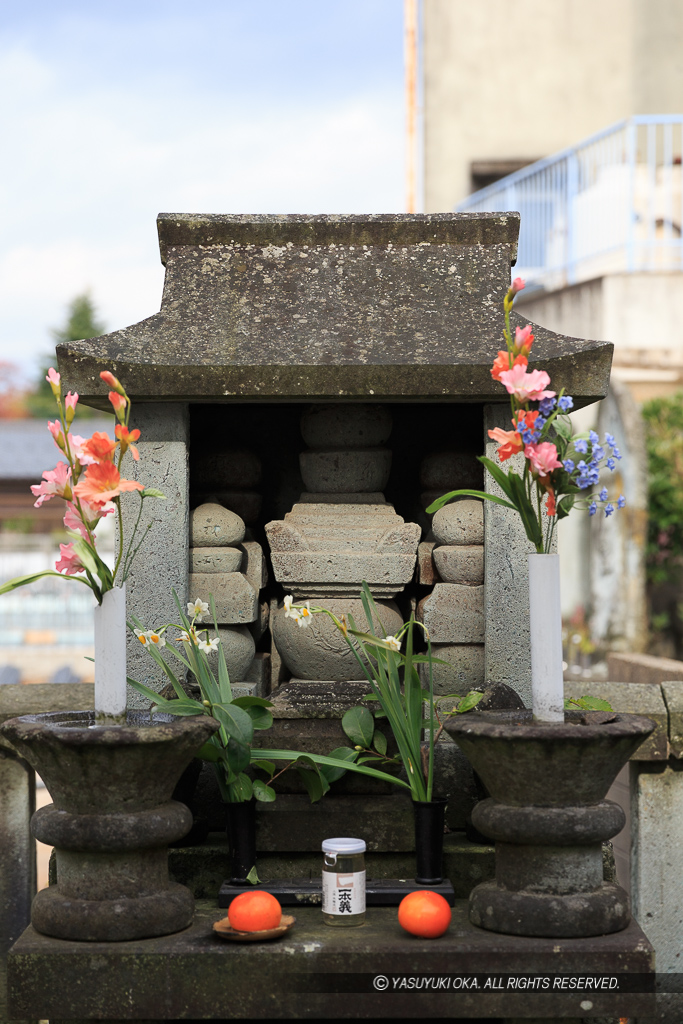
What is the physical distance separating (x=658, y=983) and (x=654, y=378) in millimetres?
6588

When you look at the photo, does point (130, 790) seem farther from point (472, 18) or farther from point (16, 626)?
point (472, 18)

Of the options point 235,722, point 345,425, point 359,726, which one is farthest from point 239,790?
point 345,425

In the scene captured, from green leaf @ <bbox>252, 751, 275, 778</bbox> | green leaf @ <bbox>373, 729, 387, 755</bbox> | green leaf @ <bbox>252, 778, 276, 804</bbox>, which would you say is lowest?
green leaf @ <bbox>252, 778, 276, 804</bbox>

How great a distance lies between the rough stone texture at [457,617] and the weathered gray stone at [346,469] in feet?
1.70

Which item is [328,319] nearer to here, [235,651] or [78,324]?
[235,651]

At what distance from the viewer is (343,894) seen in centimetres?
241

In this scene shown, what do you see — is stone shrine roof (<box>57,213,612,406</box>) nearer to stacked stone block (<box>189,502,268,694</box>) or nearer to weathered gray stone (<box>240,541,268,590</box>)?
stacked stone block (<box>189,502,268,694</box>)

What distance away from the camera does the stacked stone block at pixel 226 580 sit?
317 centimetres

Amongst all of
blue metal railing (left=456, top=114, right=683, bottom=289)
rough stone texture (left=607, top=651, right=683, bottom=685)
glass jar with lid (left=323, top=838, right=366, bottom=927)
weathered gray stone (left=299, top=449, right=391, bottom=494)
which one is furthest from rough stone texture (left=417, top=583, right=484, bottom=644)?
blue metal railing (left=456, top=114, right=683, bottom=289)

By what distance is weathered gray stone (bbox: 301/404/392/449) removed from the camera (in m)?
3.44

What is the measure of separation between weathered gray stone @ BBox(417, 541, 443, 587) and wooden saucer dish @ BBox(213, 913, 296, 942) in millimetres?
1243

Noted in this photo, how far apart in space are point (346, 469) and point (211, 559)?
57cm

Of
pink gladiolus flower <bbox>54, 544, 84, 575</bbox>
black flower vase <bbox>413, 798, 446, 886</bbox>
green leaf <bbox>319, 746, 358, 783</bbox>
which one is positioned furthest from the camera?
green leaf <bbox>319, 746, 358, 783</bbox>

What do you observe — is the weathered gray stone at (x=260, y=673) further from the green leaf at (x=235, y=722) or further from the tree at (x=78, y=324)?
the tree at (x=78, y=324)
